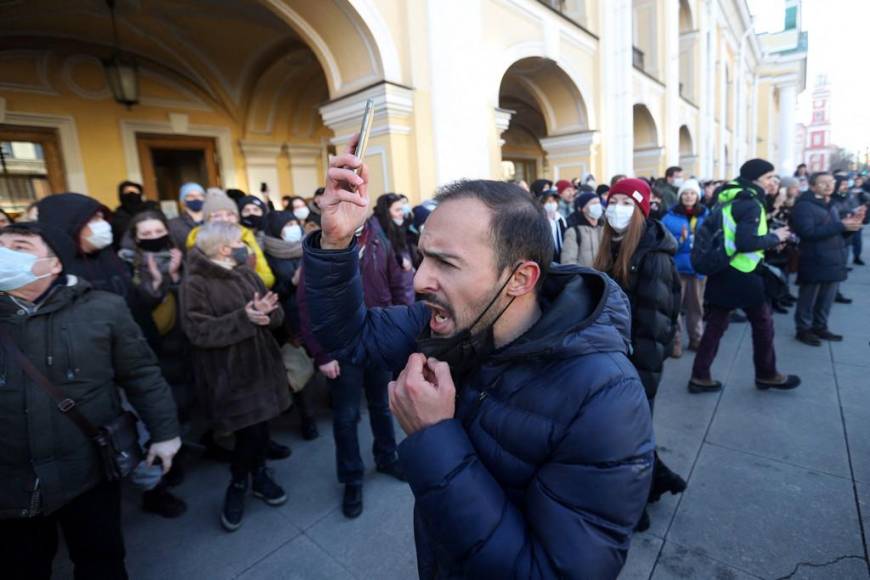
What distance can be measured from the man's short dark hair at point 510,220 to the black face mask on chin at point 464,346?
2.0 inches

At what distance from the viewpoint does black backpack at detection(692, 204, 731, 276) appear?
358 centimetres

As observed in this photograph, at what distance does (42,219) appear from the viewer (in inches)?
91.8

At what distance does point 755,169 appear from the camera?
145 inches

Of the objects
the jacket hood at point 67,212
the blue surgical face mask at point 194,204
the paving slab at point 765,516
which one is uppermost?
the blue surgical face mask at point 194,204

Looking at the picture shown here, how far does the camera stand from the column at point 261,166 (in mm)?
8930

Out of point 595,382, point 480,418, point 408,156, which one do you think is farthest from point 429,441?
point 408,156

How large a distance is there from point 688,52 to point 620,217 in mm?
19757

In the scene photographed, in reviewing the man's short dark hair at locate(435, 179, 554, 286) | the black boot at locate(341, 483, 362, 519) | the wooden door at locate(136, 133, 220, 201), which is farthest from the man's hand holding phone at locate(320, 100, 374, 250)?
the wooden door at locate(136, 133, 220, 201)

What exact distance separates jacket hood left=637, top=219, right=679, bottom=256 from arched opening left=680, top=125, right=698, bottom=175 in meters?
18.1

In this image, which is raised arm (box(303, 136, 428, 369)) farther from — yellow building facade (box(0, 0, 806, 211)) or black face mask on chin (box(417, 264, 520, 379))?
yellow building facade (box(0, 0, 806, 211))

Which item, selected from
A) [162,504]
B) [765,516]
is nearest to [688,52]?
[765,516]

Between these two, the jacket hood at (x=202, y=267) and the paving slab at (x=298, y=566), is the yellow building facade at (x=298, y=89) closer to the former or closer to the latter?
the jacket hood at (x=202, y=267)

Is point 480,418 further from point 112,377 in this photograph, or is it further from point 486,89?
point 486,89

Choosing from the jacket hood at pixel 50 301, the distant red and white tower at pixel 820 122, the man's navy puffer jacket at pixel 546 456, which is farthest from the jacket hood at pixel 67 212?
the distant red and white tower at pixel 820 122
